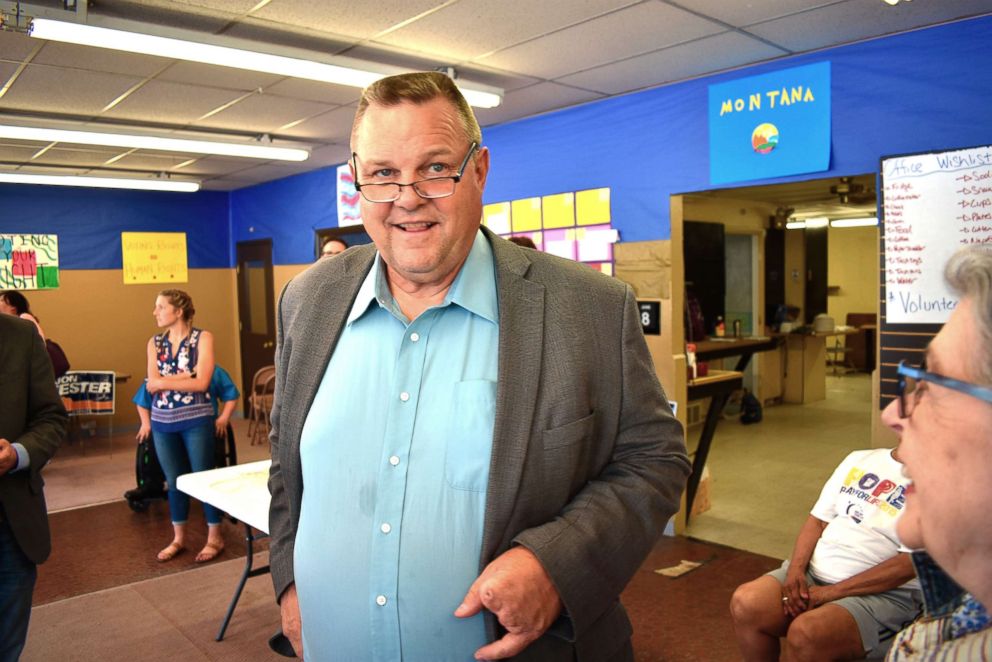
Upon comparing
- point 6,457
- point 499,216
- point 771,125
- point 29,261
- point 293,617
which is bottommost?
point 293,617

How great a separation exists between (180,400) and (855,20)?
4.21 m

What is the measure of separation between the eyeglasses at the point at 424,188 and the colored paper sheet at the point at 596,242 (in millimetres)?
3972

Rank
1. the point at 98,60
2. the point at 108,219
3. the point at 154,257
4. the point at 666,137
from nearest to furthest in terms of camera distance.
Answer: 1. the point at 98,60
2. the point at 666,137
3. the point at 108,219
4. the point at 154,257

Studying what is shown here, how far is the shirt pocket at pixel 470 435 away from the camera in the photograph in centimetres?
122

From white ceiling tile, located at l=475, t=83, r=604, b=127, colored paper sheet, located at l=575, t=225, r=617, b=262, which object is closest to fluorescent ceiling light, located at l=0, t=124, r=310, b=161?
white ceiling tile, located at l=475, t=83, r=604, b=127

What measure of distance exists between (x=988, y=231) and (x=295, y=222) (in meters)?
6.87

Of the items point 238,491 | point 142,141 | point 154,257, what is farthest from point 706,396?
point 154,257

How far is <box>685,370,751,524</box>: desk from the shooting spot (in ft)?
16.7

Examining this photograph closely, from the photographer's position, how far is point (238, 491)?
10.4ft

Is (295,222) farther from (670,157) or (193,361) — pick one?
(670,157)

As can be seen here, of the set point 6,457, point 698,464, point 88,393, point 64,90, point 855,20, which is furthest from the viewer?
point 88,393

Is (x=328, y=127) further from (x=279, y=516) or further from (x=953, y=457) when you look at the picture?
(x=953, y=457)

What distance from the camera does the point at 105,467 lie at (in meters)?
7.32

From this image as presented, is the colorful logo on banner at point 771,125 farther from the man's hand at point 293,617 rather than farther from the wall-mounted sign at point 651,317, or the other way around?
the man's hand at point 293,617
